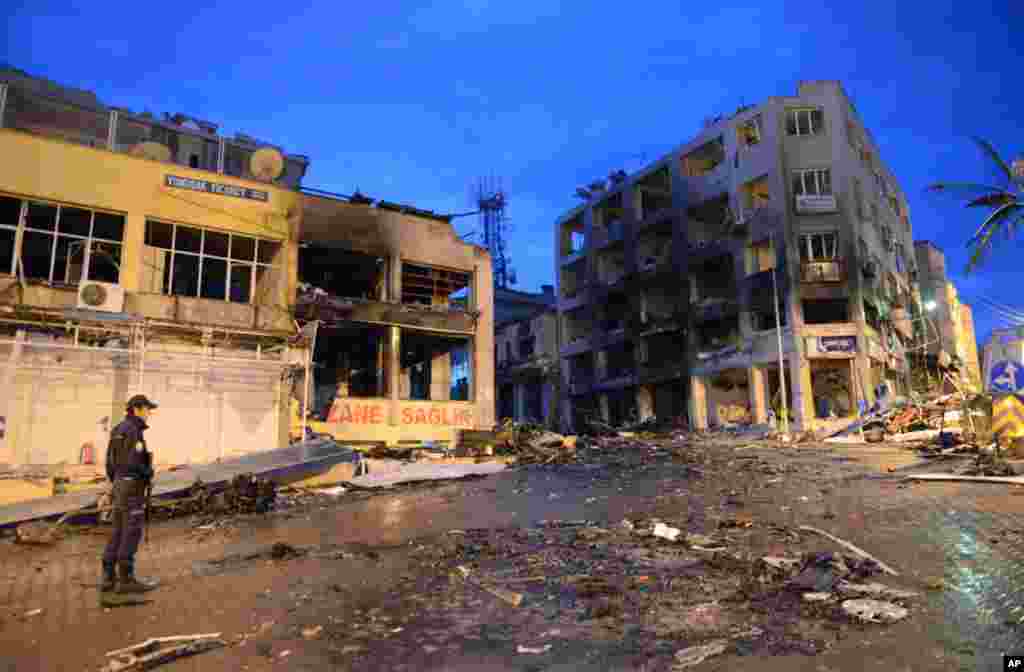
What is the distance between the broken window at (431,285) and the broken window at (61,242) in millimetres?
10138

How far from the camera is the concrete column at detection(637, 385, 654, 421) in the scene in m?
45.8

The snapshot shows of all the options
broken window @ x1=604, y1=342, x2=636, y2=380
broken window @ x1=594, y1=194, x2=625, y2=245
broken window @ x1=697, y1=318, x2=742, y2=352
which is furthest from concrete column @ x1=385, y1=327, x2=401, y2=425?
broken window @ x1=594, y1=194, x2=625, y2=245

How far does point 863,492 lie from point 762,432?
71.4ft

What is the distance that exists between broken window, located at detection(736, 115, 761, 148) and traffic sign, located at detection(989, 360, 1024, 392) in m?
30.3

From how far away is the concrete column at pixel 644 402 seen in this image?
45750 millimetres

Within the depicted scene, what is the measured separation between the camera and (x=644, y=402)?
4594cm

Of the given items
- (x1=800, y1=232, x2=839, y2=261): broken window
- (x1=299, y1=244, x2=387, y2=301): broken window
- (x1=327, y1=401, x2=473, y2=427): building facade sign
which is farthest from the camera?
(x1=800, y1=232, x2=839, y2=261): broken window

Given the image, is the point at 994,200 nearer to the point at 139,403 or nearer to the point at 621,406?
the point at 139,403

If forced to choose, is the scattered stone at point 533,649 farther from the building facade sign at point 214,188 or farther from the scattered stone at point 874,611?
the building facade sign at point 214,188

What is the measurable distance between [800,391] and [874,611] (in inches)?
1321

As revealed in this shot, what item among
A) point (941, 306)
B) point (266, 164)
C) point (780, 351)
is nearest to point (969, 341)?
point (941, 306)

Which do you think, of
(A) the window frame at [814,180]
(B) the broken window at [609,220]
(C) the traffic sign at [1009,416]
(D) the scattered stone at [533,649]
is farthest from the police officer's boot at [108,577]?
(B) the broken window at [609,220]

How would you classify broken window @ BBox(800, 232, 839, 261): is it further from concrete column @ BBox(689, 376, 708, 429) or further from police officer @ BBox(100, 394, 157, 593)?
police officer @ BBox(100, 394, 157, 593)

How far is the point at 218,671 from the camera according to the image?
410 cm
